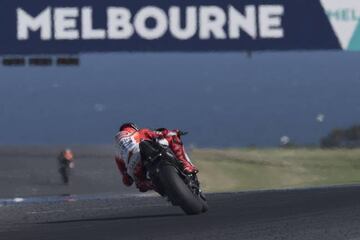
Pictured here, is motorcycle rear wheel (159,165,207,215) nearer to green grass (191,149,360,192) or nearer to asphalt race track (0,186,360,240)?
asphalt race track (0,186,360,240)

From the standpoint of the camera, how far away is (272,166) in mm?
53906

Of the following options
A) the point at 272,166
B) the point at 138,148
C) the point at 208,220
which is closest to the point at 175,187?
the point at 208,220

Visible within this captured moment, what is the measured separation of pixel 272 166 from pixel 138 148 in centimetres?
3924

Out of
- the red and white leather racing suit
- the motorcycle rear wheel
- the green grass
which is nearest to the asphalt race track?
the motorcycle rear wheel

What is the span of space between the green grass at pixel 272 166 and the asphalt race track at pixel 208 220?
1063 inches

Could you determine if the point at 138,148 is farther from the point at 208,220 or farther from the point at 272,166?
the point at 272,166

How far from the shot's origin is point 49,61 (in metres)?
47.1

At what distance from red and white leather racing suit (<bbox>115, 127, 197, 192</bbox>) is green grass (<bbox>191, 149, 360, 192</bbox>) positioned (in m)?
30.2

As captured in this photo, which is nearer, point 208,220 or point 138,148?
point 208,220

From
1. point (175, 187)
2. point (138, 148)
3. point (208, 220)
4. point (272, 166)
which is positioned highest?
point (138, 148)

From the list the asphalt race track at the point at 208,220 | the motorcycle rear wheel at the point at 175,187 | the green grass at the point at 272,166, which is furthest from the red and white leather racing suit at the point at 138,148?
the green grass at the point at 272,166

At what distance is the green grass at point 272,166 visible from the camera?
47938mm

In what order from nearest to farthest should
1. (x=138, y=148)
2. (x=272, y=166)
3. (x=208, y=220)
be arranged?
(x=208, y=220) → (x=138, y=148) → (x=272, y=166)

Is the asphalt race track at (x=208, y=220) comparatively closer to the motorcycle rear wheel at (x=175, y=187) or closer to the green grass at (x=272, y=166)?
the motorcycle rear wheel at (x=175, y=187)
